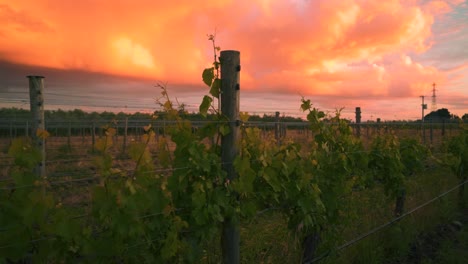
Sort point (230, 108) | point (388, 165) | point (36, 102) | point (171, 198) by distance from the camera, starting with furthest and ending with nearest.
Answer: point (388, 165) → point (36, 102) → point (230, 108) → point (171, 198)

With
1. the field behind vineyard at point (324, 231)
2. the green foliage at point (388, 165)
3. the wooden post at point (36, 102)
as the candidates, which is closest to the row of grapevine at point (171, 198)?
the field behind vineyard at point (324, 231)

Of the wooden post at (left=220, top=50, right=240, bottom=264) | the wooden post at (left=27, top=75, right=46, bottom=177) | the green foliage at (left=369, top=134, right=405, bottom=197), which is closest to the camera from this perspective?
the wooden post at (left=220, top=50, right=240, bottom=264)

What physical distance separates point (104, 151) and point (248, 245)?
2492mm

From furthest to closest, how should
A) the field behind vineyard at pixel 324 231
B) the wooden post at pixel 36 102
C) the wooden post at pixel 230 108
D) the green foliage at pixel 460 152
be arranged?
the green foliage at pixel 460 152 < the wooden post at pixel 36 102 < the wooden post at pixel 230 108 < the field behind vineyard at pixel 324 231

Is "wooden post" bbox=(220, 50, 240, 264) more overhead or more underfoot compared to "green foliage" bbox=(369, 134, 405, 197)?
more overhead

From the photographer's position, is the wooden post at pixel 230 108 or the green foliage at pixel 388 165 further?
the green foliage at pixel 388 165

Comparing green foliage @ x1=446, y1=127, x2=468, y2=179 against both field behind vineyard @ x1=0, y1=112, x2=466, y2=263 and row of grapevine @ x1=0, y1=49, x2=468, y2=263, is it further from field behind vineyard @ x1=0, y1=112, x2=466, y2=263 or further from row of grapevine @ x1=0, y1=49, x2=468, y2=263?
row of grapevine @ x1=0, y1=49, x2=468, y2=263

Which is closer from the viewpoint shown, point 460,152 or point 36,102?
point 36,102

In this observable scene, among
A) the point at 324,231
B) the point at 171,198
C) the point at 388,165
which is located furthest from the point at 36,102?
the point at 388,165

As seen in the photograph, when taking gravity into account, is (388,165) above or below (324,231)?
above

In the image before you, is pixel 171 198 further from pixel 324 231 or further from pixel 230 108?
pixel 324 231

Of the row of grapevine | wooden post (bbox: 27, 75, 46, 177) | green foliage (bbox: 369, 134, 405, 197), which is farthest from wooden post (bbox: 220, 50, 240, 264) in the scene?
wooden post (bbox: 27, 75, 46, 177)

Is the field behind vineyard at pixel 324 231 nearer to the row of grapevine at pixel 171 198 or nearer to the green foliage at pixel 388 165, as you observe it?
the row of grapevine at pixel 171 198

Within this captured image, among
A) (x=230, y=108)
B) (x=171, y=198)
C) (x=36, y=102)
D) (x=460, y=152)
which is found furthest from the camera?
(x=460, y=152)
